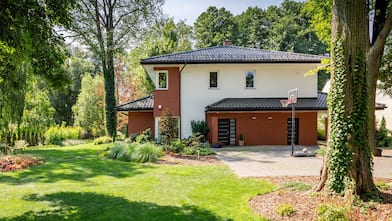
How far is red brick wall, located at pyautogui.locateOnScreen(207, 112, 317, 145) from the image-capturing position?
1967 centimetres

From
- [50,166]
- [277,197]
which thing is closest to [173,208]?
[277,197]

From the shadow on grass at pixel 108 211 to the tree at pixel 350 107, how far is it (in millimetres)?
2949

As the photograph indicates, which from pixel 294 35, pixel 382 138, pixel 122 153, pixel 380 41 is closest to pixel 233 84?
pixel 380 41

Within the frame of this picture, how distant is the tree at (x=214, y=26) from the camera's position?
47.3 metres

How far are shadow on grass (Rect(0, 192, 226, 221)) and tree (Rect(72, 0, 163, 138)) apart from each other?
18357 mm

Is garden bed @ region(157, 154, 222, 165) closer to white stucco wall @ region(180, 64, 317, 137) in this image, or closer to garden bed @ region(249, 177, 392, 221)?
garden bed @ region(249, 177, 392, 221)

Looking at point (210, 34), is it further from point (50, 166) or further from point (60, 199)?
point (60, 199)

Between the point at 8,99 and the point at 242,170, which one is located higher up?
the point at 8,99

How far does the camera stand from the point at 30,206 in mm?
6547

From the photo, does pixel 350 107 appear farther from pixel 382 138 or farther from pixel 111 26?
pixel 111 26

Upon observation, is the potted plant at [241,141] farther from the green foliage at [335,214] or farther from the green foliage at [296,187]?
the green foliage at [335,214]

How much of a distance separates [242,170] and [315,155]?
5.92 metres

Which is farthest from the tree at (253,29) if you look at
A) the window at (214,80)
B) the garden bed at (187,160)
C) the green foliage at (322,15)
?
the garden bed at (187,160)

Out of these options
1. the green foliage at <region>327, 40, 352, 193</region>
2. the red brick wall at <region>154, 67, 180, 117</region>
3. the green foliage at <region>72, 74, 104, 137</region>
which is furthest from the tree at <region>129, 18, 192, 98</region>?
the green foliage at <region>327, 40, 352, 193</region>
